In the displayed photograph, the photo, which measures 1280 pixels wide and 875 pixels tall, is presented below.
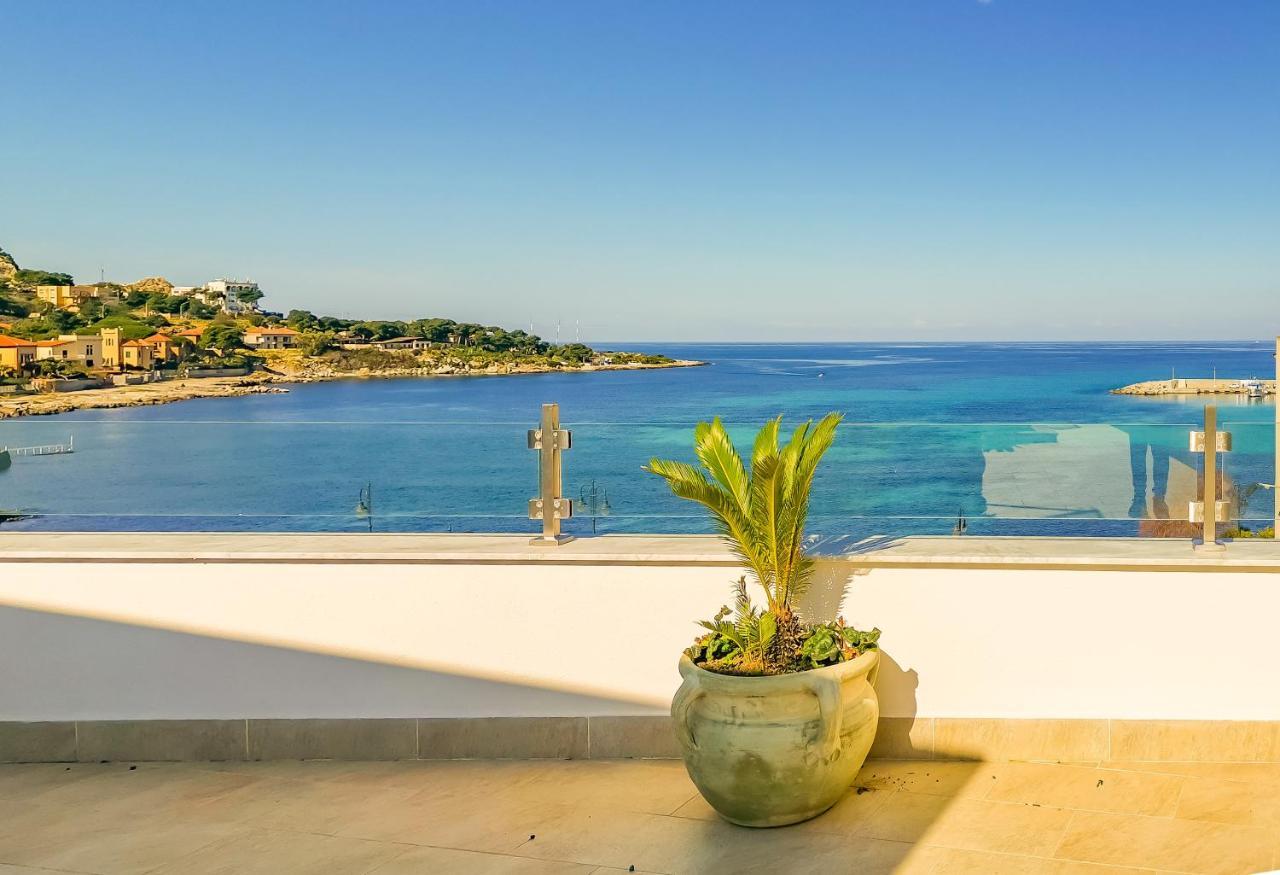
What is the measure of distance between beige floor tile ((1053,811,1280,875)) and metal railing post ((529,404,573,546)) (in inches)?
85.5

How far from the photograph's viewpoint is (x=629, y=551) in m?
4.32

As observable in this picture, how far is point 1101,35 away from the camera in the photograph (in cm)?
2252

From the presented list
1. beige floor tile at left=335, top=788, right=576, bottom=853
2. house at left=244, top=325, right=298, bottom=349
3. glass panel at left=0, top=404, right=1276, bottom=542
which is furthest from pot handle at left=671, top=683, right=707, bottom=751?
house at left=244, top=325, right=298, bottom=349

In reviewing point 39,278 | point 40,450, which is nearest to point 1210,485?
point 40,450

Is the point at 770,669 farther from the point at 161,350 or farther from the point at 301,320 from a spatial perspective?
the point at 301,320

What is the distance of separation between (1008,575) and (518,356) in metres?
24.8

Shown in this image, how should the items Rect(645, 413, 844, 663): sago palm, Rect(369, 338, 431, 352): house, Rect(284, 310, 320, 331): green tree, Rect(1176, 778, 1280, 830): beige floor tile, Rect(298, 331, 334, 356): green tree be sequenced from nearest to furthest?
Rect(1176, 778, 1280, 830): beige floor tile → Rect(645, 413, 844, 663): sago palm → Rect(369, 338, 431, 352): house → Rect(298, 331, 334, 356): green tree → Rect(284, 310, 320, 331): green tree

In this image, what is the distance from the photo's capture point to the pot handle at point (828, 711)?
139 inches

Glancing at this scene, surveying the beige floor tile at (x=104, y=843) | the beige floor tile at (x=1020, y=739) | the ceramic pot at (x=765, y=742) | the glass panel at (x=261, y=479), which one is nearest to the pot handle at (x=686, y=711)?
the ceramic pot at (x=765, y=742)

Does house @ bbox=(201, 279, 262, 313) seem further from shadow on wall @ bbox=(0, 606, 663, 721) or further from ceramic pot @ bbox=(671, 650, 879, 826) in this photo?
ceramic pot @ bbox=(671, 650, 879, 826)

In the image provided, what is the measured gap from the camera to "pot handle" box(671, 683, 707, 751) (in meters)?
3.56

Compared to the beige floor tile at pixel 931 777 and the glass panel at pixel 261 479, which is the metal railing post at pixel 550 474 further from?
the beige floor tile at pixel 931 777

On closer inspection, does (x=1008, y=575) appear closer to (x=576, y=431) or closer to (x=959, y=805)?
(x=959, y=805)

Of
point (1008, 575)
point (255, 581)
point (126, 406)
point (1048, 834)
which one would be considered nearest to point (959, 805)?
point (1048, 834)
